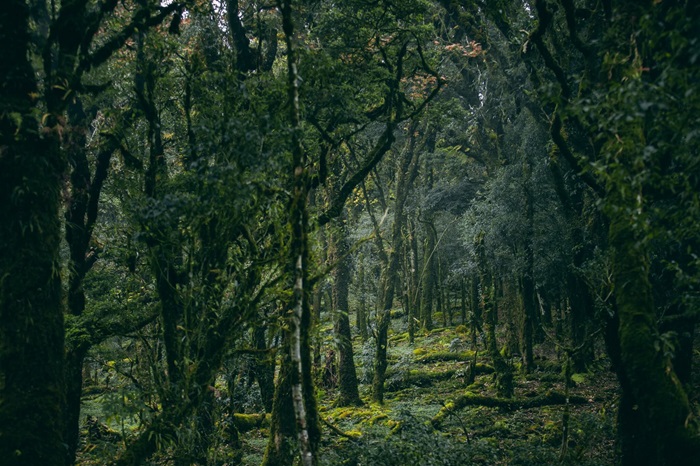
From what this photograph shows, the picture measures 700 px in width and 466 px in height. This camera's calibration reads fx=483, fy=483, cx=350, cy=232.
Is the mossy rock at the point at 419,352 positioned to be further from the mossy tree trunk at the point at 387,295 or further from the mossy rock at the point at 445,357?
the mossy tree trunk at the point at 387,295

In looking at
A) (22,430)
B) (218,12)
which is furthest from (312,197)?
(22,430)

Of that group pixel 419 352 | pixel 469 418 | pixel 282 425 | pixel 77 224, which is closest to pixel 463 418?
pixel 469 418

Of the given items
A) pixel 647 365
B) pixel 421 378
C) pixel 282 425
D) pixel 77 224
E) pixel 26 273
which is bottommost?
pixel 421 378

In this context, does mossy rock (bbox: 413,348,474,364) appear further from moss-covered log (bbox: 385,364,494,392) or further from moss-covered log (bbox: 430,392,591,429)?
moss-covered log (bbox: 430,392,591,429)

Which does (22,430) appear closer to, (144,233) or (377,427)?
Result: (144,233)

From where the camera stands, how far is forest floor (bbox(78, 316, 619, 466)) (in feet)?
31.1

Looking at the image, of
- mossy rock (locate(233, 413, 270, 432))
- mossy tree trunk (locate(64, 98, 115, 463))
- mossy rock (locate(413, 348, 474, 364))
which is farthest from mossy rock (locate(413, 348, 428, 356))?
mossy tree trunk (locate(64, 98, 115, 463))

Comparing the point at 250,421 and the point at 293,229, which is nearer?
the point at 293,229

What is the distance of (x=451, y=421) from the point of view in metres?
13.9

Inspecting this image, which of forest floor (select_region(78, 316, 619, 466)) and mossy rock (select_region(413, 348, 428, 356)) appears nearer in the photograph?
forest floor (select_region(78, 316, 619, 466))

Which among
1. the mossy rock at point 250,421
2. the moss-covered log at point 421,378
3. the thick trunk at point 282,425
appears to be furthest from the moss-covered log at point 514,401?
the thick trunk at point 282,425

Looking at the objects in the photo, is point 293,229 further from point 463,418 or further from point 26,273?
point 463,418

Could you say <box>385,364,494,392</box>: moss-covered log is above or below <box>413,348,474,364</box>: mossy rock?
below

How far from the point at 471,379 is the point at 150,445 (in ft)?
44.4
